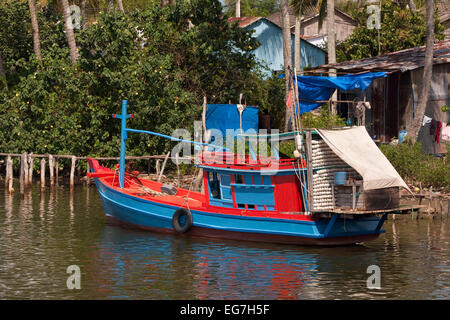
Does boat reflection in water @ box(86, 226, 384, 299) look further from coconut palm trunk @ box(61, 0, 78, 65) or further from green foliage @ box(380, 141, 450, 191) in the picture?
coconut palm trunk @ box(61, 0, 78, 65)

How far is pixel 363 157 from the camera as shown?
2027 centimetres

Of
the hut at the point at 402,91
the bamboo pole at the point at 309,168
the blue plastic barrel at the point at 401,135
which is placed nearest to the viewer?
the bamboo pole at the point at 309,168

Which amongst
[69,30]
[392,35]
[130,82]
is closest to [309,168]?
[130,82]

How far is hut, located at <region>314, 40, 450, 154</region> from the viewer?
32.6 metres

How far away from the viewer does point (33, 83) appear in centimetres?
3753

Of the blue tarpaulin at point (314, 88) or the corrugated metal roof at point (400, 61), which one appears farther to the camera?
the corrugated metal roof at point (400, 61)

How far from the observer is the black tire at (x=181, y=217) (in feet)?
76.0

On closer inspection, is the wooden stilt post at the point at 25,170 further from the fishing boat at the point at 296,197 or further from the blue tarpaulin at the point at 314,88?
the blue tarpaulin at the point at 314,88

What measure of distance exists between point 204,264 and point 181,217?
434 centimetres

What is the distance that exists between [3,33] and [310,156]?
3036cm

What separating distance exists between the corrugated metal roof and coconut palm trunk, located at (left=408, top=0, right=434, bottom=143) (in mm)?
1252

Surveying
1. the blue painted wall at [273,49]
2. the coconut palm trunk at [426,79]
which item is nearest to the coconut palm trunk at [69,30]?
the blue painted wall at [273,49]

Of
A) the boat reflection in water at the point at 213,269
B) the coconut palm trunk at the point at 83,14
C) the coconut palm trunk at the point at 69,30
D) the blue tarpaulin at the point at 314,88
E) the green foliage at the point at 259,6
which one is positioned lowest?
the boat reflection in water at the point at 213,269

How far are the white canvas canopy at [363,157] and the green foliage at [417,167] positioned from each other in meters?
8.46
